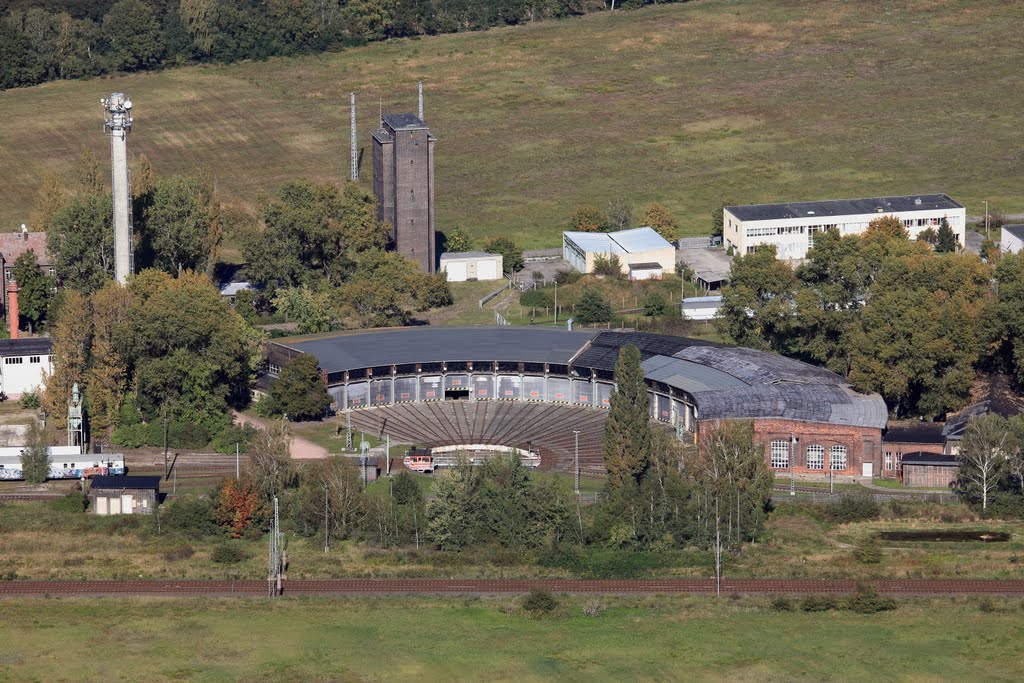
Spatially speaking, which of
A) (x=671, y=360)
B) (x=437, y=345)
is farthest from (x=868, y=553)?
(x=437, y=345)

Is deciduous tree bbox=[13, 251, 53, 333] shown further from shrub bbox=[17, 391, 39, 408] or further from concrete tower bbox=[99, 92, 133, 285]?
shrub bbox=[17, 391, 39, 408]

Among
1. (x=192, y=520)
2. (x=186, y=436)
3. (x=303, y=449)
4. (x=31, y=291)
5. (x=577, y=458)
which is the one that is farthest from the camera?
(x=31, y=291)

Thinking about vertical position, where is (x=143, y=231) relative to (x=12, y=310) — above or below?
above

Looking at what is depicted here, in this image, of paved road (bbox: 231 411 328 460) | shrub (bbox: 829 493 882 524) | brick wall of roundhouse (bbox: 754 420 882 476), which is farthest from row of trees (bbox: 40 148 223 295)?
shrub (bbox: 829 493 882 524)

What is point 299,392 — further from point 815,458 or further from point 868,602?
point 868,602

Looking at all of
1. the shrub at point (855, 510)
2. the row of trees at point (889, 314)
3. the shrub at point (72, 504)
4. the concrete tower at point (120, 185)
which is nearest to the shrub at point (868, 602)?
the shrub at point (855, 510)
